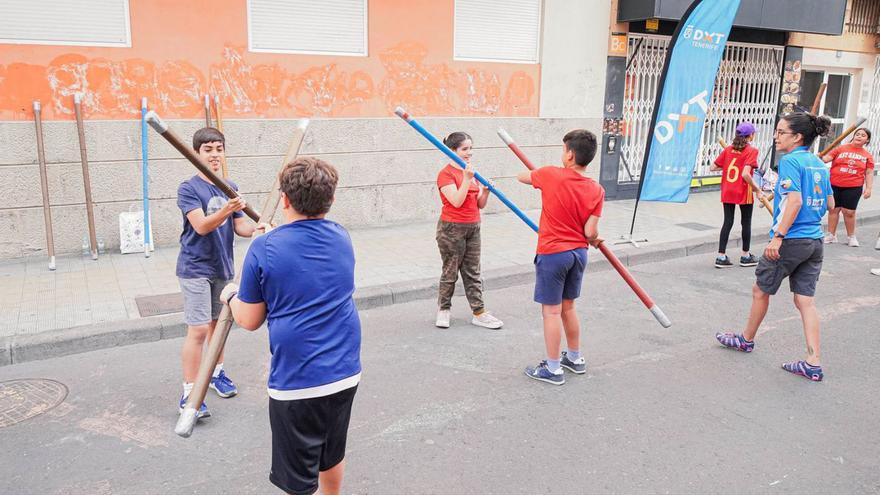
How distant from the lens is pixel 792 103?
13609mm

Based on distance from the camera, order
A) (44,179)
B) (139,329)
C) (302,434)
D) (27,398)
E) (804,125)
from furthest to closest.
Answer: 1. (44,179)
2. (139,329)
3. (804,125)
4. (27,398)
5. (302,434)

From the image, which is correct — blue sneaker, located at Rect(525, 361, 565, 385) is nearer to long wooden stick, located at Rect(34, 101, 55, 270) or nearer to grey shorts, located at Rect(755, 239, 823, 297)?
grey shorts, located at Rect(755, 239, 823, 297)

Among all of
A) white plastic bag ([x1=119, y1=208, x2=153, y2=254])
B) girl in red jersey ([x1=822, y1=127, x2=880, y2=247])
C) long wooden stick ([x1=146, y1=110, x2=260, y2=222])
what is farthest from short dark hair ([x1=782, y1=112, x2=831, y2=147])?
white plastic bag ([x1=119, y1=208, x2=153, y2=254])

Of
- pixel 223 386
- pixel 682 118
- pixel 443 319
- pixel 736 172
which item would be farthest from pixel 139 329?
pixel 736 172

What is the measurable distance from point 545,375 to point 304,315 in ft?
8.29

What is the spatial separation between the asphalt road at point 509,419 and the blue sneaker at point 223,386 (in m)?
0.06

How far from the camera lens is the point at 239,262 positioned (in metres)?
7.50

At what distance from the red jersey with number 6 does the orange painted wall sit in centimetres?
357

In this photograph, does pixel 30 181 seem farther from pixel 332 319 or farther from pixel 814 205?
pixel 814 205

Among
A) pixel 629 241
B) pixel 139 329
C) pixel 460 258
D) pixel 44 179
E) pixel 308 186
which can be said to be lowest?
pixel 139 329

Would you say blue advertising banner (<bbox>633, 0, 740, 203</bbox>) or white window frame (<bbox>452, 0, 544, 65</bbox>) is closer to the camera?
blue advertising banner (<bbox>633, 0, 740, 203</bbox>)

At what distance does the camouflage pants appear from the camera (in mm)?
5535

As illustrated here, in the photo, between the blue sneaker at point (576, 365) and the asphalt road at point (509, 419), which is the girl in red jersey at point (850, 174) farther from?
the blue sneaker at point (576, 365)

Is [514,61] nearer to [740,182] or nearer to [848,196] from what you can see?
[740,182]
